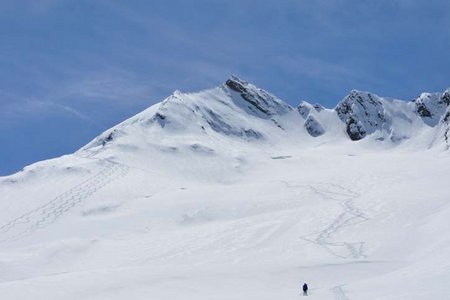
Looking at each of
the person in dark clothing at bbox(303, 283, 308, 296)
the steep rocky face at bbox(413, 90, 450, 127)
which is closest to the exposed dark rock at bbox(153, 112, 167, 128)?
the steep rocky face at bbox(413, 90, 450, 127)

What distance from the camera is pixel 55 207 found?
72062mm

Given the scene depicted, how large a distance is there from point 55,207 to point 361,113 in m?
104

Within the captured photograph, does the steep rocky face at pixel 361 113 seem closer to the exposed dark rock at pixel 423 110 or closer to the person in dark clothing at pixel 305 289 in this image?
the exposed dark rock at pixel 423 110

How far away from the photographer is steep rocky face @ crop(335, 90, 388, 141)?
152m

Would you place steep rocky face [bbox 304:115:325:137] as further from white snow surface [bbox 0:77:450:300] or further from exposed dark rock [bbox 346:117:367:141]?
white snow surface [bbox 0:77:450:300]

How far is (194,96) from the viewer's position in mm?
149375

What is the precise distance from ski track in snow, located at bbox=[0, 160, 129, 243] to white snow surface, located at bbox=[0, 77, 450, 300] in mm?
224

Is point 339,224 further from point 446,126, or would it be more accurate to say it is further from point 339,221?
point 446,126

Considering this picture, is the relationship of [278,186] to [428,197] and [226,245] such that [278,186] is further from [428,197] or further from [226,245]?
[226,245]

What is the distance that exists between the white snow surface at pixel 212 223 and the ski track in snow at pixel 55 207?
22cm

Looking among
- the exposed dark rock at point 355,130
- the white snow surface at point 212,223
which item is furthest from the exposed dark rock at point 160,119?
the exposed dark rock at point 355,130

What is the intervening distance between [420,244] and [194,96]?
110 meters

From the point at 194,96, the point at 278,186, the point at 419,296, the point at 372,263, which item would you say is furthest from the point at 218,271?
the point at 194,96

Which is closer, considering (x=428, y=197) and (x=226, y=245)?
(x=226, y=245)
